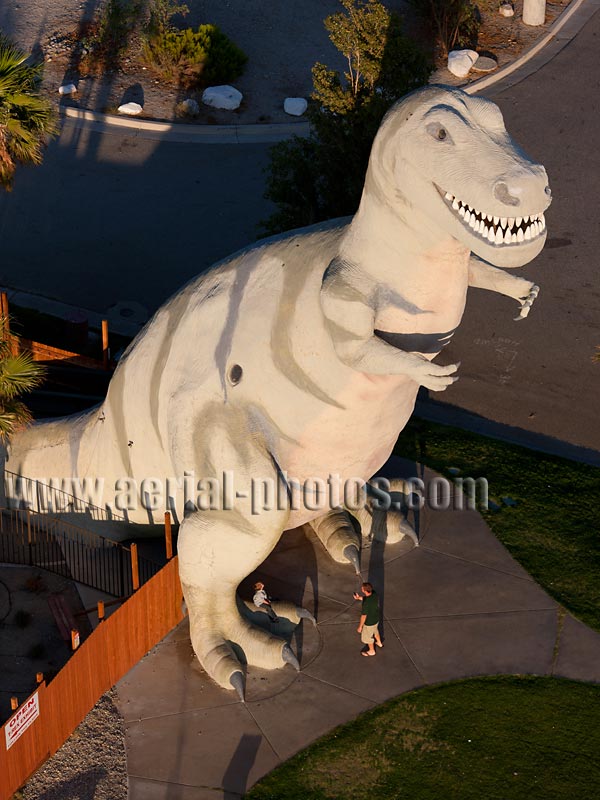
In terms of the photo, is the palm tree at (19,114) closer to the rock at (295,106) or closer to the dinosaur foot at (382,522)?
the dinosaur foot at (382,522)

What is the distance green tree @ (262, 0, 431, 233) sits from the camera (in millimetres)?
16531

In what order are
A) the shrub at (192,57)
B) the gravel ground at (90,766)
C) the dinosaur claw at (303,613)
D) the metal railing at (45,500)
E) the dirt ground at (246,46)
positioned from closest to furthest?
the gravel ground at (90,766) < the dinosaur claw at (303,613) < the metal railing at (45,500) < the dirt ground at (246,46) < the shrub at (192,57)

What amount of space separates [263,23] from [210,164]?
5431 mm

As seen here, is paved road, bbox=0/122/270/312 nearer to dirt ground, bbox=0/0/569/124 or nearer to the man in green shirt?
dirt ground, bbox=0/0/569/124

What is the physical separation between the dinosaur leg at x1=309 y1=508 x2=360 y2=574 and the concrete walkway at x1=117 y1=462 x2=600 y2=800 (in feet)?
0.53

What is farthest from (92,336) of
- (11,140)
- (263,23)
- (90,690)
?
(263,23)

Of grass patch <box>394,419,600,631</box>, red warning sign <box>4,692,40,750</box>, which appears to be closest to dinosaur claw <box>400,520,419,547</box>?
grass patch <box>394,419,600,631</box>

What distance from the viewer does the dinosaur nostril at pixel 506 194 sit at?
9.85m

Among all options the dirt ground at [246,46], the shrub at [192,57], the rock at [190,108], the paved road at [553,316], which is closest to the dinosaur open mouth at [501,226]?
the paved road at [553,316]

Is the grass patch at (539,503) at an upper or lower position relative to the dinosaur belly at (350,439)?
lower

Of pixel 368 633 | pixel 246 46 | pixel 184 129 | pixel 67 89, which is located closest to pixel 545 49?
pixel 246 46

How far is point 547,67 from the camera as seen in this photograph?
995 inches

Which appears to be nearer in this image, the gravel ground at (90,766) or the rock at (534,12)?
the gravel ground at (90,766)

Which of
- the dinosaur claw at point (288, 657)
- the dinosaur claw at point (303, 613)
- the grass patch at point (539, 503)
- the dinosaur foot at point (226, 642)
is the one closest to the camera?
the dinosaur foot at point (226, 642)
